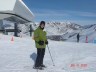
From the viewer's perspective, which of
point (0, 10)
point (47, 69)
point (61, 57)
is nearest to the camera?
point (47, 69)

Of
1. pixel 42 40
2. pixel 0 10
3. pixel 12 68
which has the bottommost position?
pixel 12 68

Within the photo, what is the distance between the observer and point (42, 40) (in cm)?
1293

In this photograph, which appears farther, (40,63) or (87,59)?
(87,59)

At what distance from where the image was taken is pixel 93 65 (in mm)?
13711

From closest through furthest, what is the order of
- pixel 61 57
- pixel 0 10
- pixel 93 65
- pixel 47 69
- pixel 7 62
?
pixel 47 69, pixel 93 65, pixel 7 62, pixel 61 57, pixel 0 10

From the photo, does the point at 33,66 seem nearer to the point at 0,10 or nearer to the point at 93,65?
the point at 93,65

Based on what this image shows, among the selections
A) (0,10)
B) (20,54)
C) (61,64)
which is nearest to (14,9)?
(0,10)

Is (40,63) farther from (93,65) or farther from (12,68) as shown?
(93,65)

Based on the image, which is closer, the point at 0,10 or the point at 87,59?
the point at 87,59

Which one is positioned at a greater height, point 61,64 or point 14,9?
→ point 14,9

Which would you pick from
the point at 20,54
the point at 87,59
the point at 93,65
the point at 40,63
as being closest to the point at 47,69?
the point at 40,63

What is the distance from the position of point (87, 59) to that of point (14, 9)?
3513 cm

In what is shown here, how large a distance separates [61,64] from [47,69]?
5.10 feet

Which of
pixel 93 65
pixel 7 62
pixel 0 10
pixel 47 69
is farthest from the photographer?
pixel 0 10
